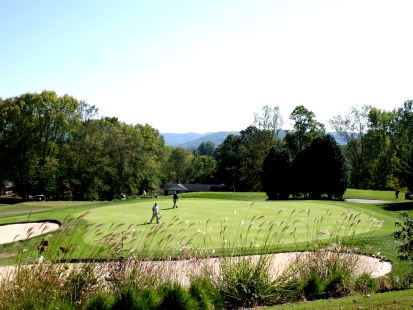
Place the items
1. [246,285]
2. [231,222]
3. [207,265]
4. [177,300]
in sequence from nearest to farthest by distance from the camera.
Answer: [177,300]
[246,285]
[207,265]
[231,222]

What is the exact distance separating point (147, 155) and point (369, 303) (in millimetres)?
56459

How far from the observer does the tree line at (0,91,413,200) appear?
4031 centimetres

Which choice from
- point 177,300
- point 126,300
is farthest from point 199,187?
point 126,300

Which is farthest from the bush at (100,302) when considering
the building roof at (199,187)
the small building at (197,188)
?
the building roof at (199,187)

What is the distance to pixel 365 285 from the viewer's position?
30.9ft

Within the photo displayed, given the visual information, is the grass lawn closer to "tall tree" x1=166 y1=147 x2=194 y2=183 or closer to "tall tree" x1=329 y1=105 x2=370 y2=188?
"tall tree" x1=329 y1=105 x2=370 y2=188

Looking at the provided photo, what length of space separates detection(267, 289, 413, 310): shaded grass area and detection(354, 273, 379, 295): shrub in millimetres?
904

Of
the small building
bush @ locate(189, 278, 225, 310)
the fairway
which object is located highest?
bush @ locate(189, 278, 225, 310)

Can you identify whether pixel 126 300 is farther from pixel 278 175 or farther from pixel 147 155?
pixel 147 155

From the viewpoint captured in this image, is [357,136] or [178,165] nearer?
[357,136]

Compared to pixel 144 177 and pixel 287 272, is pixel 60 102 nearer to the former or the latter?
pixel 144 177

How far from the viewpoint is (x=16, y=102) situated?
52.8m

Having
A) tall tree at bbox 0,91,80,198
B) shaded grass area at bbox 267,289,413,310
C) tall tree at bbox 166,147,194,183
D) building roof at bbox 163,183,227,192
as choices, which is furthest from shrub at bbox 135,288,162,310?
tall tree at bbox 166,147,194,183

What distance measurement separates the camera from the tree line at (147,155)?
4031 centimetres
